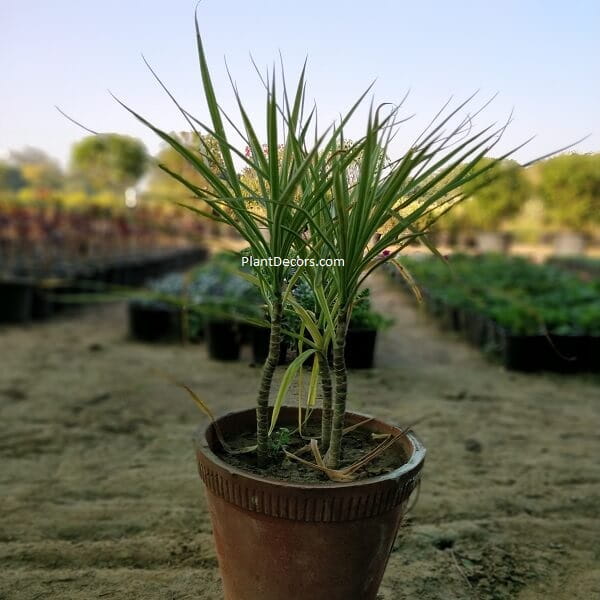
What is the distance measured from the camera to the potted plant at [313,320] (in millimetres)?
1199

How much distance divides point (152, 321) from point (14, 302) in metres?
1.63

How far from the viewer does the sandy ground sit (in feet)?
5.74

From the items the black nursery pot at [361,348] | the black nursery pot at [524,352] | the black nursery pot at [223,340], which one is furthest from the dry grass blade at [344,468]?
the black nursery pot at [524,352]

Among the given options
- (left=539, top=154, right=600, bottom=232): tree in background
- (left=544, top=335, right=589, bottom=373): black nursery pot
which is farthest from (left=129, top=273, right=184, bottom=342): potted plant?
(left=539, top=154, right=600, bottom=232): tree in background

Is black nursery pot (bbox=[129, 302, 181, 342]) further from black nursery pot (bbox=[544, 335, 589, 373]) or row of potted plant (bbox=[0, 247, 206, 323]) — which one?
black nursery pot (bbox=[544, 335, 589, 373])

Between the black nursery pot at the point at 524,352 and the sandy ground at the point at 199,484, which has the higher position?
the black nursery pot at the point at 524,352

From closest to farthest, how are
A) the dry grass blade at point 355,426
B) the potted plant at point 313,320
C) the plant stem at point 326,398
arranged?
the potted plant at point 313,320 → the plant stem at point 326,398 → the dry grass blade at point 355,426

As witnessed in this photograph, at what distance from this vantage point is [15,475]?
241 centimetres

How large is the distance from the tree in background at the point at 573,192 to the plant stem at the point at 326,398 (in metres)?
23.6

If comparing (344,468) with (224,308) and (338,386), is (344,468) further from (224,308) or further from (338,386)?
(224,308)

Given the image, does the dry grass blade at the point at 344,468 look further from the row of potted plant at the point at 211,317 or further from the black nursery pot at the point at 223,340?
the black nursery pot at the point at 223,340

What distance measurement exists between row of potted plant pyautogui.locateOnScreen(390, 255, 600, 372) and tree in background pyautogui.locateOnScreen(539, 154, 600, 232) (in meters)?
17.4

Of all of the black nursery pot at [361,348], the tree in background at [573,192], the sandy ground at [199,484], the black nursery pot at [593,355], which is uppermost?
the tree in background at [573,192]

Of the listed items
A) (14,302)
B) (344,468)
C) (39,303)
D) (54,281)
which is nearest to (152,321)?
(14,302)
